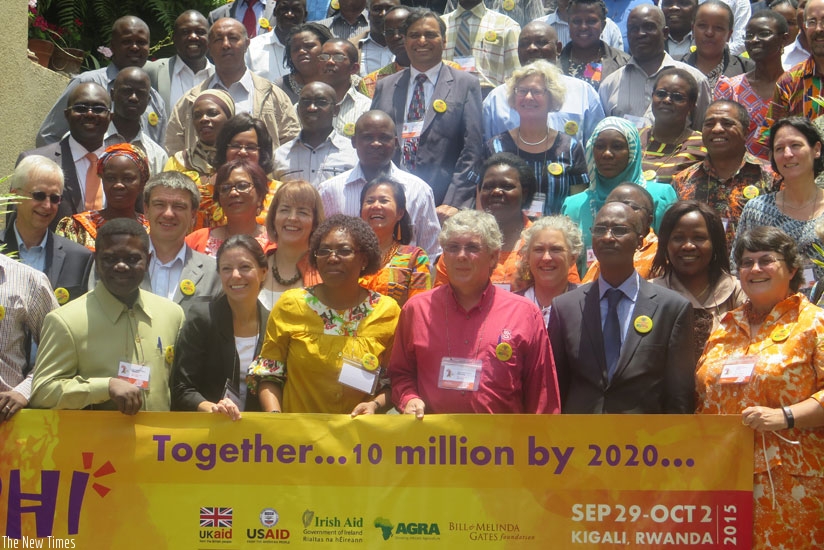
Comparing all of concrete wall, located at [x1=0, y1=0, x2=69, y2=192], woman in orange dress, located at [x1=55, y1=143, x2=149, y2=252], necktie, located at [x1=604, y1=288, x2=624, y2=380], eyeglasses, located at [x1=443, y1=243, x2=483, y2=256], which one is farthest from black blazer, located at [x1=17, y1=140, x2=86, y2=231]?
necktie, located at [x1=604, y1=288, x2=624, y2=380]

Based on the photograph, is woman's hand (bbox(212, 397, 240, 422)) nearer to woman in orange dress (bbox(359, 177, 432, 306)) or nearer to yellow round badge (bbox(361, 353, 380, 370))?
yellow round badge (bbox(361, 353, 380, 370))

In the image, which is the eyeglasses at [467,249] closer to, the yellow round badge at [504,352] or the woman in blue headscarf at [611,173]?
the yellow round badge at [504,352]

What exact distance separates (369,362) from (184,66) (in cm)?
601

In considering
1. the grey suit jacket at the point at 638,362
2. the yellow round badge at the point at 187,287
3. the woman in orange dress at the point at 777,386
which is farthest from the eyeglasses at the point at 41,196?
the woman in orange dress at the point at 777,386

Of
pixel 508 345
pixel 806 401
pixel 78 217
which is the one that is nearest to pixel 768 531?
pixel 806 401

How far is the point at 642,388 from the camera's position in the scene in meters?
5.97

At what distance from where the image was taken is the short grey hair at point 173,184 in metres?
7.80

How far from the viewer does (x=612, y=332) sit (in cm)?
613

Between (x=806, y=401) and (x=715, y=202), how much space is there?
305cm

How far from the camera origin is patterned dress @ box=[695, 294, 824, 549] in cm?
557

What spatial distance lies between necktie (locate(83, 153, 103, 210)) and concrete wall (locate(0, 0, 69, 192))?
6.75 feet

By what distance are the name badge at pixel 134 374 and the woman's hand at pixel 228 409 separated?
1.38ft

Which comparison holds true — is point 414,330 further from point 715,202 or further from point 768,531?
point 715,202

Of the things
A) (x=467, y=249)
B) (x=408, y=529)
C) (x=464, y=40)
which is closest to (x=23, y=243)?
(x=467, y=249)
